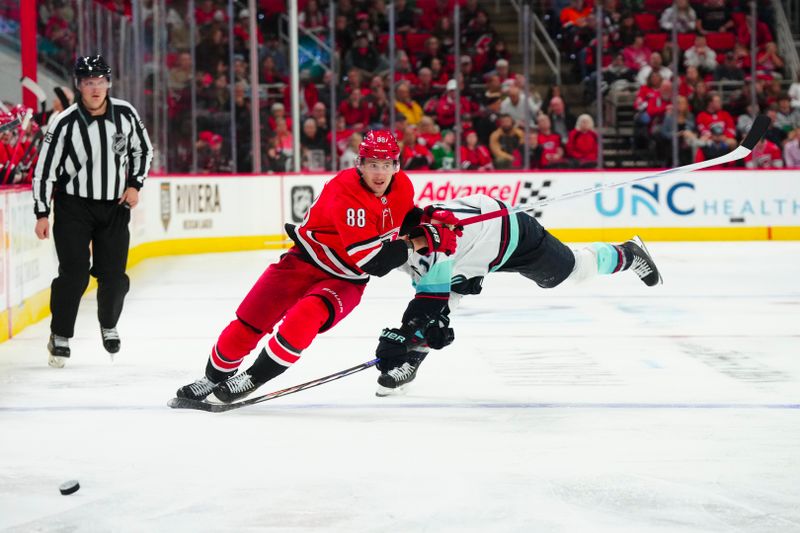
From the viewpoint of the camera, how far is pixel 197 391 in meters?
4.34

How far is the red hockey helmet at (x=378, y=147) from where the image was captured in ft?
A: 13.4

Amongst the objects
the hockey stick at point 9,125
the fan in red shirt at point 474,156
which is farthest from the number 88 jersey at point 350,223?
the fan in red shirt at point 474,156

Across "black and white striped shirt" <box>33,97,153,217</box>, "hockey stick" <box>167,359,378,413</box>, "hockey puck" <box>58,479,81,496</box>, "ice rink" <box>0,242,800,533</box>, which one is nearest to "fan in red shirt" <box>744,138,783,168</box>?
"ice rink" <box>0,242,800,533</box>

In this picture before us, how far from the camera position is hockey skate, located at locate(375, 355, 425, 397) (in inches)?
178

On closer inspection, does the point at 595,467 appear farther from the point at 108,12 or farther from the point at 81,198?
the point at 108,12

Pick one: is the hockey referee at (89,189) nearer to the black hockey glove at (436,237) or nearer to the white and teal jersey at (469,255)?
the white and teal jersey at (469,255)

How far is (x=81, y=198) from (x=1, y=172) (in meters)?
1.79

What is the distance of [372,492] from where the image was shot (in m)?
3.15

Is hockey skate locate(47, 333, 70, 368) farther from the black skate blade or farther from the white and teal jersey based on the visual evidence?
the white and teal jersey

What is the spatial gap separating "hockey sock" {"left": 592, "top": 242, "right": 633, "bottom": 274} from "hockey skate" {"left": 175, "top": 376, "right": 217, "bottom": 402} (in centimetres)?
171

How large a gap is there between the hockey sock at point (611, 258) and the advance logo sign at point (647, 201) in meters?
6.64

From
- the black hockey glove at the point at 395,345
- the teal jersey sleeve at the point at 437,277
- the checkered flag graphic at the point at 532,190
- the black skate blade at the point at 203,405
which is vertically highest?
the checkered flag graphic at the point at 532,190

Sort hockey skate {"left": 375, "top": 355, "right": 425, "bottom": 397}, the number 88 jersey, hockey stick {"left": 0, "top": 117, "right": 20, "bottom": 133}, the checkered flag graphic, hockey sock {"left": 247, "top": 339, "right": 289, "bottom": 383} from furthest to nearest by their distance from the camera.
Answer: the checkered flag graphic, hockey stick {"left": 0, "top": 117, "right": 20, "bottom": 133}, hockey skate {"left": 375, "top": 355, "right": 425, "bottom": 397}, hockey sock {"left": 247, "top": 339, "right": 289, "bottom": 383}, the number 88 jersey

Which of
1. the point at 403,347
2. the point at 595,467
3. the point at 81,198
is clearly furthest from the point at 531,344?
the point at 595,467
